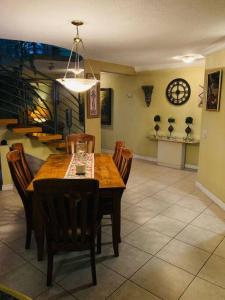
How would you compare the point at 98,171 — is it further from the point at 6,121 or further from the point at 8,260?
the point at 6,121

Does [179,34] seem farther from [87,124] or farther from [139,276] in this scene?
[139,276]

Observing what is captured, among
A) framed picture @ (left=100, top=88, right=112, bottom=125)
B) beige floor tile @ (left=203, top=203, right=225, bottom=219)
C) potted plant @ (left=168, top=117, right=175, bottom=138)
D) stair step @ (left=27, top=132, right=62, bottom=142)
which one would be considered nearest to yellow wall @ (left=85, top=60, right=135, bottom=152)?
stair step @ (left=27, top=132, right=62, bottom=142)

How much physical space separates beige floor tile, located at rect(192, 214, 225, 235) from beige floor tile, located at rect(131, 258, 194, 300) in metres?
0.96

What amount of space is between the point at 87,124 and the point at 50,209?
3261mm

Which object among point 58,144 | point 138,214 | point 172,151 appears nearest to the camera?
point 138,214

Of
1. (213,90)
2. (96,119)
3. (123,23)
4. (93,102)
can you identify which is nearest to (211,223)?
(213,90)

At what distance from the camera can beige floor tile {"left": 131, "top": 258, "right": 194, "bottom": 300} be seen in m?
1.88

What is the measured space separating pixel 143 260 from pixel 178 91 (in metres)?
4.24

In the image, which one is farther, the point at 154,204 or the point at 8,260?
the point at 154,204

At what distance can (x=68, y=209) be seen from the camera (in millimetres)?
1810

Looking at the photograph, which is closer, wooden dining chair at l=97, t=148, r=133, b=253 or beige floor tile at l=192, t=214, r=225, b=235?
wooden dining chair at l=97, t=148, r=133, b=253

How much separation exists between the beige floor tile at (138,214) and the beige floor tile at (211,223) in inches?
22.9

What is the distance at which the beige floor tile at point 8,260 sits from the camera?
2.13 m

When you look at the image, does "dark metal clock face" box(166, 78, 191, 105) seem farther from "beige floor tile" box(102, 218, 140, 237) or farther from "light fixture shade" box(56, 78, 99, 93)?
"beige floor tile" box(102, 218, 140, 237)
